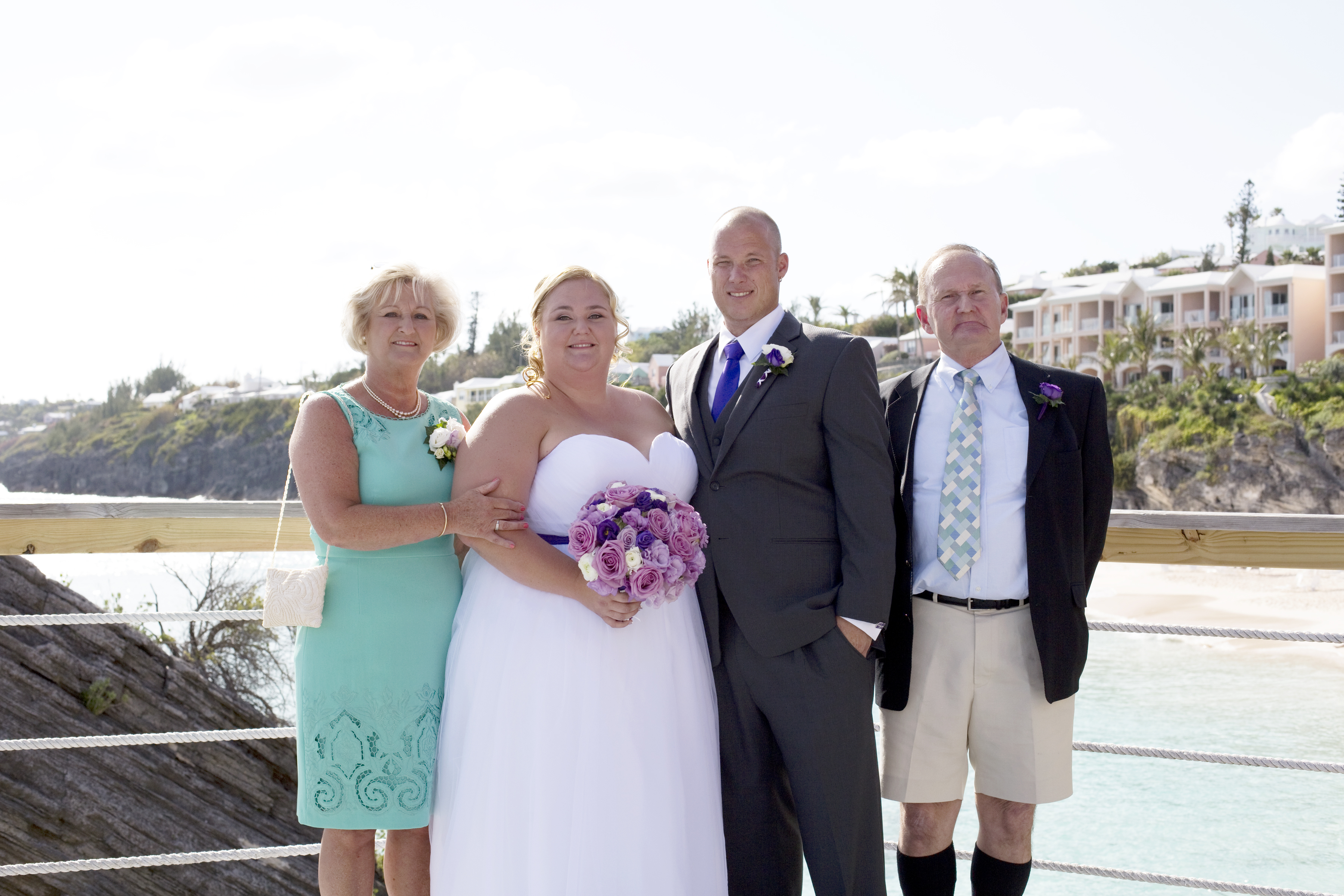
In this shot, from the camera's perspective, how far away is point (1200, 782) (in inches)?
760

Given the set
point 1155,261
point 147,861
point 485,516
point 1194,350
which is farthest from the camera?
point 1155,261

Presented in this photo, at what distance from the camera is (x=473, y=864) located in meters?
2.60

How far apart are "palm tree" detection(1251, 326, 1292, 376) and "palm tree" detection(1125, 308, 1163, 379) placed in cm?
460

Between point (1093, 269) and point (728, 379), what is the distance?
3119 inches

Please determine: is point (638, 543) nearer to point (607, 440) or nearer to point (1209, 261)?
point (607, 440)

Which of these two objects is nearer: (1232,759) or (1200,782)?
(1232,759)

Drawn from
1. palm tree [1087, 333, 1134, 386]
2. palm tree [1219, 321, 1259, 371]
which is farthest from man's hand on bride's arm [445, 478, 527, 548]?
palm tree [1087, 333, 1134, 386]

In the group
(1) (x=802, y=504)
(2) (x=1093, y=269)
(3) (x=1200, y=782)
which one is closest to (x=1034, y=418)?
(1) (x=802, y=504)

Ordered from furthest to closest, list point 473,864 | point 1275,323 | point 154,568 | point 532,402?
point 1275,323 < point 154,568 < point 532,402 < point 473,864

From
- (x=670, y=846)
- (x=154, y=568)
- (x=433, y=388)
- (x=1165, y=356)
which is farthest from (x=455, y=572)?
(x=433, y=388)

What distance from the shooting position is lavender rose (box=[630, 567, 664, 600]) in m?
2.45

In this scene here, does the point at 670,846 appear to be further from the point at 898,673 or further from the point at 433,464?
the point at 433,464

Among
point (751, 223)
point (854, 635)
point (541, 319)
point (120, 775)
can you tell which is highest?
point (751, 223)

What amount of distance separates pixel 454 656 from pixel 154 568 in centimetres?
4190
